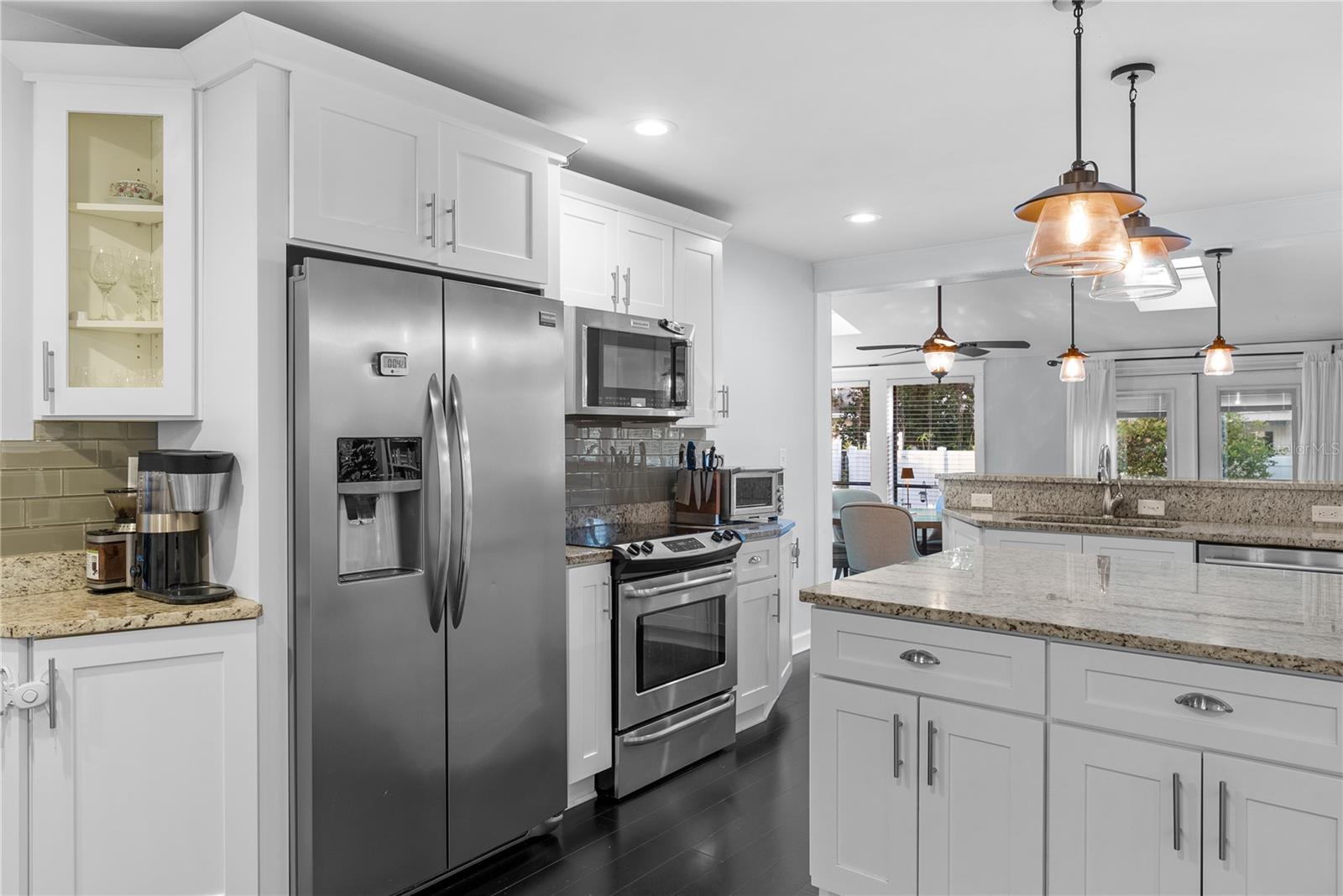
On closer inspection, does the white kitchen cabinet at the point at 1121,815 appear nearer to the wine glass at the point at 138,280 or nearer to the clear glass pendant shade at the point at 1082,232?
the clear glass pendant shade at the point at 1082,232

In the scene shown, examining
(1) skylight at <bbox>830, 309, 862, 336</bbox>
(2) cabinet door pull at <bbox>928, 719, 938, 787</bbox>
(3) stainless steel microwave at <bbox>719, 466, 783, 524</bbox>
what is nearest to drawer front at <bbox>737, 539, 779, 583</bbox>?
(3) stainless steel microwave at <bbox>719, 466, 783, 524</bbox>

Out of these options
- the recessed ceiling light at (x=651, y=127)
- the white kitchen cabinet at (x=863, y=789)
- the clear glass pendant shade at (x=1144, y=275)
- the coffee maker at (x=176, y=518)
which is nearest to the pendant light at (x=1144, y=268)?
the clear glass pendant shade at (x=1144, y=275)

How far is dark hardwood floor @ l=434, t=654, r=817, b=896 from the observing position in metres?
2.57

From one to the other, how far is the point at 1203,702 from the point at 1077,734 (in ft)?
0.89

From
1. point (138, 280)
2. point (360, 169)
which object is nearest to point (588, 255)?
point (360, 169)

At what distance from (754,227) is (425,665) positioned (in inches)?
125

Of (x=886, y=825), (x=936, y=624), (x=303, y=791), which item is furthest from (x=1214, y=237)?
(x=303, y=791)

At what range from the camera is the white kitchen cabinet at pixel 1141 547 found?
4051mm

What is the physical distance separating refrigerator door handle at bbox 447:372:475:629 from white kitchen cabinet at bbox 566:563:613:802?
0.55 meters

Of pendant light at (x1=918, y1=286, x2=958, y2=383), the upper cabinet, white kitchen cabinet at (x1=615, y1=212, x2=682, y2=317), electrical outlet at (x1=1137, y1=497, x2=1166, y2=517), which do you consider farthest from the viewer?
pendant light at (x1=918, y1=286, x2=958, y2=383)

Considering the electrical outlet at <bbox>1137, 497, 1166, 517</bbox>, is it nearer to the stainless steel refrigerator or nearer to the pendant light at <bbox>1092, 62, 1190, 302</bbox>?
the pendant light at <bbox>1092, 62, 1190, 302</bbox>

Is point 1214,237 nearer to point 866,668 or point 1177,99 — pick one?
point 1177,99

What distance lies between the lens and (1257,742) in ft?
5.72

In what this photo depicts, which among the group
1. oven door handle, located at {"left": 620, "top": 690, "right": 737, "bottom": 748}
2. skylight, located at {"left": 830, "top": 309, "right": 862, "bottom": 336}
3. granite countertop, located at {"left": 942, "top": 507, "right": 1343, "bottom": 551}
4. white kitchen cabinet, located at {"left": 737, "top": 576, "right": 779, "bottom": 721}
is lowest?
oven door handle, located at {"left": 620, "top": 690, "right": 737, "bottom": 748}
